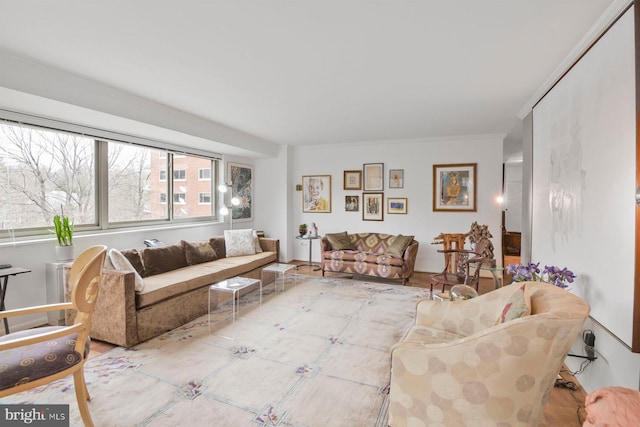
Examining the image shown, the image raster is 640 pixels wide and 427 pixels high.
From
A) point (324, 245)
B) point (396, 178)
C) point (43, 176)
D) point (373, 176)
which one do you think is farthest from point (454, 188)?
point (43, 176)

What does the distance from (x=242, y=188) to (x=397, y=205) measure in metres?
3.32

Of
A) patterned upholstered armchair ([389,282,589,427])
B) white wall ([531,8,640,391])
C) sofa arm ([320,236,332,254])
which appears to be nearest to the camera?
patterned upholstered armchair ([389,282,589,427])

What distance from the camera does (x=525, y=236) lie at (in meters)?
3.84

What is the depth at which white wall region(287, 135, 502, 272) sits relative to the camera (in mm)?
5355

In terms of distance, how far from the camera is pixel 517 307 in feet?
5.37

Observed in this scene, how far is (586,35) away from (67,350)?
392 centimetres

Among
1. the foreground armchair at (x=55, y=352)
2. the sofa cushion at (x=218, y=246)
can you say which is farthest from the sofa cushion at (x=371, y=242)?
the foreground armchair at (x=55, y=352)

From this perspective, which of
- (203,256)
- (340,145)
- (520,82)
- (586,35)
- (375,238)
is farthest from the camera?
(340,145)

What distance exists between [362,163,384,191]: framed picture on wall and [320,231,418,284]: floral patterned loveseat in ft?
3.31

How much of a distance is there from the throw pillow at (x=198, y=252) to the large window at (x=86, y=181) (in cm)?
89

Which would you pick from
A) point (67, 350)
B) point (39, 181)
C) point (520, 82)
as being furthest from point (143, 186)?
point (520, 82)

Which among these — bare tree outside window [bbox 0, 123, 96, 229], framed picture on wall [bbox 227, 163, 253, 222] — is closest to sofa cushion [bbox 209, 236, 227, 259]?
framed picture on wall [bbox 227, 163, 253, 222]

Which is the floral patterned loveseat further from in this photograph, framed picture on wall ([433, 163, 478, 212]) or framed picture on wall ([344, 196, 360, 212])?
framed picture on wall ([433, 163, 478, 212])

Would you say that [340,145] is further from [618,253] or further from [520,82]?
[618,253]
